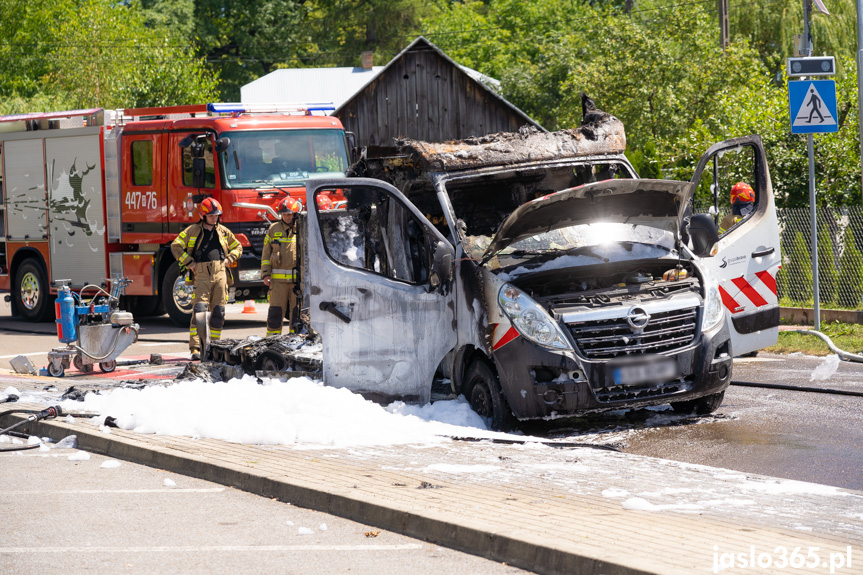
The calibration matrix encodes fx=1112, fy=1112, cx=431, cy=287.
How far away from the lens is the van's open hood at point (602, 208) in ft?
26.3

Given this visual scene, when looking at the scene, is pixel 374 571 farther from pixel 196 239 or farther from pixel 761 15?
pixel 761 15

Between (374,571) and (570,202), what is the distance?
3.85 m

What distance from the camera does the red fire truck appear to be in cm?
1700

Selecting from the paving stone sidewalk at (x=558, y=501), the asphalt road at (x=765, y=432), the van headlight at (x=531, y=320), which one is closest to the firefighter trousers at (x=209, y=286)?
the paving stone sidewalk at (x=558, y=501)

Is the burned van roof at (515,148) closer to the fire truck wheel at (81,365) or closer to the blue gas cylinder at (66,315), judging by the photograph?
the blue gas cylinder at (66,315)

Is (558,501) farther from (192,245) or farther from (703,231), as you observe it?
(192,245)

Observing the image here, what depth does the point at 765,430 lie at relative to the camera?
8.05m

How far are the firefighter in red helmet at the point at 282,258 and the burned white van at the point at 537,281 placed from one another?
3.24 metres

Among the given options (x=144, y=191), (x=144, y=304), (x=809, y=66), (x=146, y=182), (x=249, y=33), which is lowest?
(x=144, y=304)

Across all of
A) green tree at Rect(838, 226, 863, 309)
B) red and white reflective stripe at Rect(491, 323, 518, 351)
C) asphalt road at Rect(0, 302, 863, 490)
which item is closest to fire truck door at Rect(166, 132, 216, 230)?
asphalt road at Rect(0, 302, 863, 490)

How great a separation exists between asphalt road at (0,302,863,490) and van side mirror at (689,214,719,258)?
1.35 metres

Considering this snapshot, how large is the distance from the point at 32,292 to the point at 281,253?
9.13 m

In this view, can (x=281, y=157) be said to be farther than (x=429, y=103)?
No

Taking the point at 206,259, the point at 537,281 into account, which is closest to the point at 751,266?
the point at 537,281
